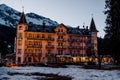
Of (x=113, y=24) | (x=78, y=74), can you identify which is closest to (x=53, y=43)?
(x=78, y=74)

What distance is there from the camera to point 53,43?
104750mm

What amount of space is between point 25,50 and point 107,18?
64.7m

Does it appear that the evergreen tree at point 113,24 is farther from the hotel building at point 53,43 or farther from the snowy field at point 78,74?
the hotel building at point 53,43

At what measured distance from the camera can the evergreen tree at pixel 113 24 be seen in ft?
104

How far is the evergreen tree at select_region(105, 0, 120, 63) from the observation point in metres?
31.6

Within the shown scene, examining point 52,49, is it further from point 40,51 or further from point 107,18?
point 107,18

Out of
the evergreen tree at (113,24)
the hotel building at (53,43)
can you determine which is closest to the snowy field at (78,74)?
the evergreen tree at (113,24)

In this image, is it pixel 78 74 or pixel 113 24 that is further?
pixel 78 74

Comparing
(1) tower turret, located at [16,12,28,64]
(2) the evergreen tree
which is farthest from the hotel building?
(2) the evergreen tree

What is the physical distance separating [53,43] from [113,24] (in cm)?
7208

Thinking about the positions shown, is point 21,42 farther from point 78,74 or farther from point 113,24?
point 113,24

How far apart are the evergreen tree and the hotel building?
5930cm

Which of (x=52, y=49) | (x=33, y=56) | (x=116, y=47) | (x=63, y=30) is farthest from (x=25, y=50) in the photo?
(x=116, y=47)

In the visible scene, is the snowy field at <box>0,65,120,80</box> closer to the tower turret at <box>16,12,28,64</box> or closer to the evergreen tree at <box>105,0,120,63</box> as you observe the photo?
the evergreen tree at <box>105,0,120,63</box>
